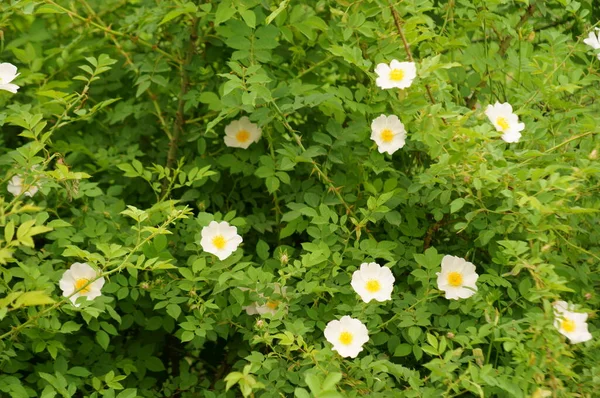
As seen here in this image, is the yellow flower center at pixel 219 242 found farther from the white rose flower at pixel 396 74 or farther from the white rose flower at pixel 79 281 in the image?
the white rose flower at pixel 396 74

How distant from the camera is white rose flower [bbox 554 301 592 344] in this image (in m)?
1.93

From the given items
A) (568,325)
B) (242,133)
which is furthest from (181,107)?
(568,325)

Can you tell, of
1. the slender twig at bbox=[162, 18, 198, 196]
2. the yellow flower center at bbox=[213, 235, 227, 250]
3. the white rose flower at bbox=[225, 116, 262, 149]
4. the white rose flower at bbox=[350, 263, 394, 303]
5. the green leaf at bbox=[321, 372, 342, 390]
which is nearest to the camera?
the green leaf at bbox=[321, 372, 342, 390]

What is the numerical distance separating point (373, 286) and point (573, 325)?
0.48m

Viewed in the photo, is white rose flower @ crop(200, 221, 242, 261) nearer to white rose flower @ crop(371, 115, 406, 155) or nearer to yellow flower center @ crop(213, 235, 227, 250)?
yellow flower center @ crop(213, 235, 227, 250)

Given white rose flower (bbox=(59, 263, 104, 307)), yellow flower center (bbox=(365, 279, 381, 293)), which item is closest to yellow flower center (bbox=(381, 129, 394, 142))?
yellow flower center (bbox=(365, 279, 381, 293))

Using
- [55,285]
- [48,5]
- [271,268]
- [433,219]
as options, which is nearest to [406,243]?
[433,219]

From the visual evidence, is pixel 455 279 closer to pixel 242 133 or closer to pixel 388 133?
pixel 388 133

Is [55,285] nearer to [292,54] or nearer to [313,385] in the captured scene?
[313,385]

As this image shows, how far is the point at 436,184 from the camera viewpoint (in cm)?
228

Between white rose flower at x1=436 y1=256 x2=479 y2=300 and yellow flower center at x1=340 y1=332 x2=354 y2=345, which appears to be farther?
white rose flower at x1=436 y1=256 x2=479 y2=300

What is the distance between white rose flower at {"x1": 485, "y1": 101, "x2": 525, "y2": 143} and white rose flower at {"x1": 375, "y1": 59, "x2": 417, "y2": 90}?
227 millimetres

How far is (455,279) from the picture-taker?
2.12 metres

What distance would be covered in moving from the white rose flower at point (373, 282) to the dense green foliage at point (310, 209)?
33mm
